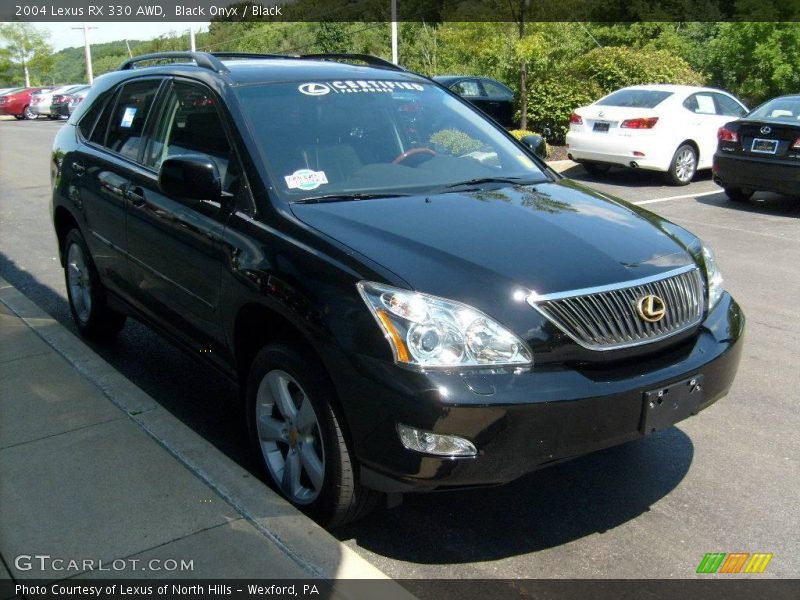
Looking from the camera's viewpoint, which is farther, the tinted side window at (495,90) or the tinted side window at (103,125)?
the tinted side window at (495,90)

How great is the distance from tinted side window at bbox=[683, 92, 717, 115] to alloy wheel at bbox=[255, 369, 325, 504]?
11.4m

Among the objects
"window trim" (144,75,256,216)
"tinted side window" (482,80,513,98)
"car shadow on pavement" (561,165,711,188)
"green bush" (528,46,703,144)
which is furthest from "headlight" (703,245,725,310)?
"tinted side window" (482,80,513,98)

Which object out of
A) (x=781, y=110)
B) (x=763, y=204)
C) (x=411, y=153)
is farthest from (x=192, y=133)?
(x=763, y=204)

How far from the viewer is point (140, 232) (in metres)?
4.79

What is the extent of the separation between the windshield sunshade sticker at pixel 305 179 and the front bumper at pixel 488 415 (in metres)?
1.12

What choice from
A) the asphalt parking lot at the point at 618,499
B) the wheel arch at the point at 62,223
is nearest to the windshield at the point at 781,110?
the asphalt parking lot at the point at 618,499

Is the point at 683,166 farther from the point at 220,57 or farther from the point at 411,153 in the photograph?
the point at 411,153

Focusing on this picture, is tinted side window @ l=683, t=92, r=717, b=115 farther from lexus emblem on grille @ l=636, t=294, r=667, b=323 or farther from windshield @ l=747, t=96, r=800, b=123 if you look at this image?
lexus emblem on grille @ l=636, t=294, r=667, b=323

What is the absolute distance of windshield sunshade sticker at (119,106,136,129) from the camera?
5258 mm

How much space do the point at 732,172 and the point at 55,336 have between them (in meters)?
8.88

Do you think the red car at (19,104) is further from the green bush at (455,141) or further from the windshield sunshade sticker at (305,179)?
the windshield sunshade sticker at (305,179)

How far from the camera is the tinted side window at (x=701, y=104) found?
1355 cm

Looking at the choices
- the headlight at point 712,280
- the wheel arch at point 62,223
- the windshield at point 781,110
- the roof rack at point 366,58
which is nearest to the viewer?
the headlight at point 712,280

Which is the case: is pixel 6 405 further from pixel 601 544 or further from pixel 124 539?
pixel 601 544
